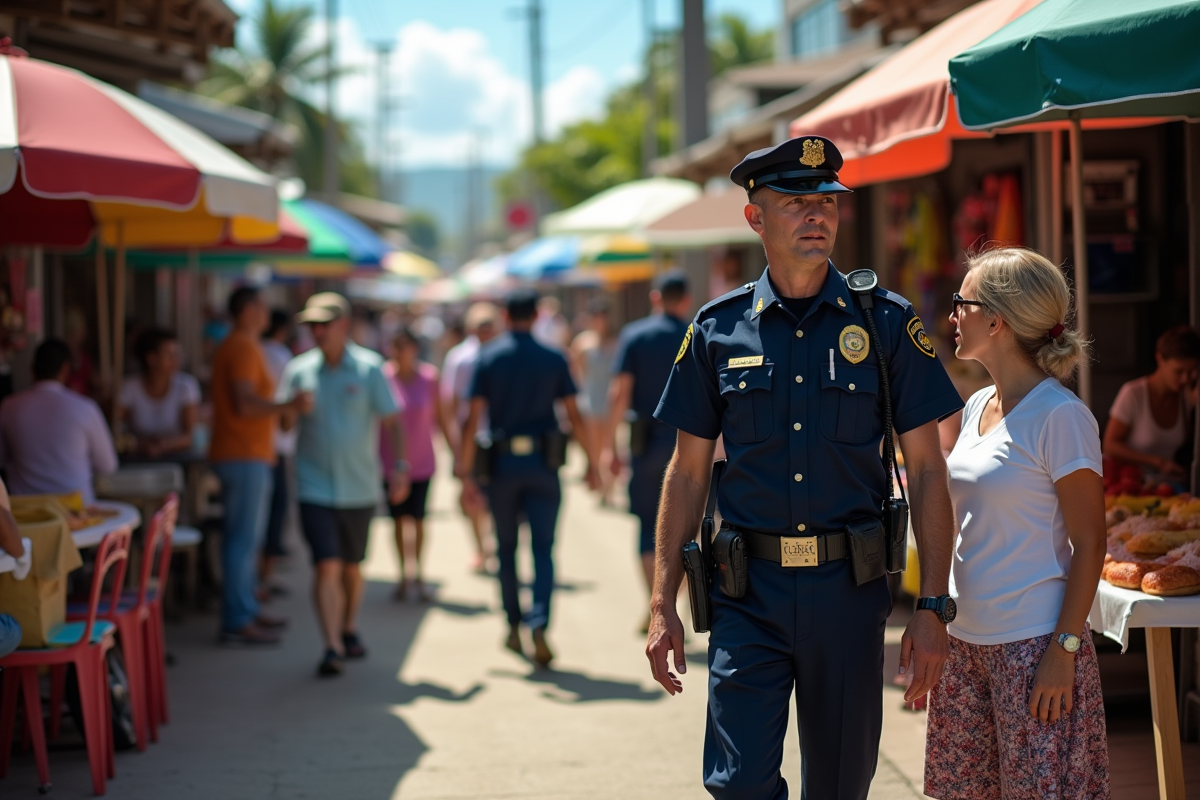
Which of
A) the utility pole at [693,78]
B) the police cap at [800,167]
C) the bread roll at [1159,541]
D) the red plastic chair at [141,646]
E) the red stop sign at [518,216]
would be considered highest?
the red stop sign at [518,216]

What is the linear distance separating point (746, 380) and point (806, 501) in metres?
0.37

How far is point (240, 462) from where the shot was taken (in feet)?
28.1

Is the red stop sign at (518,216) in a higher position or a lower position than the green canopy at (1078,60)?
higher

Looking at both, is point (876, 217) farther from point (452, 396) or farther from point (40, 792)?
point (40, 792)

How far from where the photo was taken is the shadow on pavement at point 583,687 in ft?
23.5

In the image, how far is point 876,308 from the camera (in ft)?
12.3

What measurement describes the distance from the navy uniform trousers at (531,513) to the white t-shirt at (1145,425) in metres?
3.17

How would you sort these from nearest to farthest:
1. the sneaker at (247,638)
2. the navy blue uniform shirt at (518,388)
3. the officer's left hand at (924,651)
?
1. the officer's left hand at (924,651)
2. the navy blue uniform shirt at (518,388)
3. the sneaker at (247,638)

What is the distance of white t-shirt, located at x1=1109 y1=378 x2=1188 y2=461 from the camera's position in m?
6.64

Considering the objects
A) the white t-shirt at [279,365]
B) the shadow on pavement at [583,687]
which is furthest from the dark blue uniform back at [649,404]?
the white t-shirt at [279,365]

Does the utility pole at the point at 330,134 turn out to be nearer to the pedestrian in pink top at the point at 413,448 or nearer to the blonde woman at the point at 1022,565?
the pedestrian in pink top at the point at 413,448

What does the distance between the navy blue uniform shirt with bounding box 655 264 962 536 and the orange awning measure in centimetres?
168

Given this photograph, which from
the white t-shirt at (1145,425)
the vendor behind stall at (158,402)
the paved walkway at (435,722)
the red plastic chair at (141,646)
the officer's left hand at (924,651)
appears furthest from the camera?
the vendor behind stall at (158,402)

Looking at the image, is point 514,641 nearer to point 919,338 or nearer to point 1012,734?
point 1012,734
